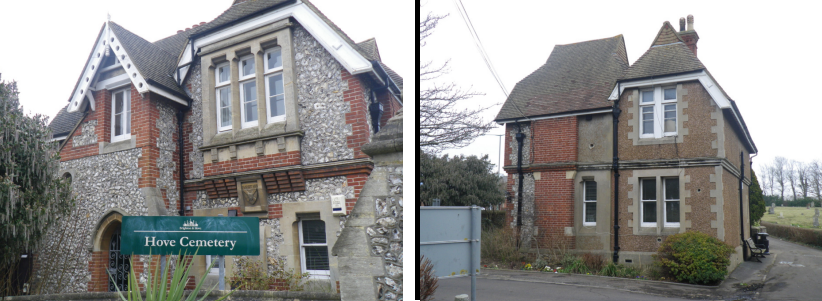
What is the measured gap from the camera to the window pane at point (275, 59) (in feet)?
13.4

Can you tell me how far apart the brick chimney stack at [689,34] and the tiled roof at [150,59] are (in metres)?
4.01

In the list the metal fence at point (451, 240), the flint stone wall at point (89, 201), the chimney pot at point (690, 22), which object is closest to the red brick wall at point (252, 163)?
the flint stone wall at point (89, 201)

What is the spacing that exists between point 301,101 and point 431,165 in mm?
1373

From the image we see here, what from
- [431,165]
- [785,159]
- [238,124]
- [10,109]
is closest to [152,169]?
[238,124]

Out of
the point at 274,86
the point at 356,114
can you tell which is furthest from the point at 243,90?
the point at 356,114

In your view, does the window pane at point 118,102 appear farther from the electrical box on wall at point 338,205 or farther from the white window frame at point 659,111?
the white window frame at point 659,111

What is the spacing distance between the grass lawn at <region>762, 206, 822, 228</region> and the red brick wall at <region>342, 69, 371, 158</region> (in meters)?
3.17

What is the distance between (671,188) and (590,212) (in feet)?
2.11

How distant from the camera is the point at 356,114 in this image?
3.98 meters

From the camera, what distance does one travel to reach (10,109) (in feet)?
13.7

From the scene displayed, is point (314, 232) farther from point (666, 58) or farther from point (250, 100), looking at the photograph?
point (666, 58)

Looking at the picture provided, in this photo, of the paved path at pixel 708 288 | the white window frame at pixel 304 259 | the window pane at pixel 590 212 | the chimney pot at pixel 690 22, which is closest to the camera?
the paved path at pixel 708 288

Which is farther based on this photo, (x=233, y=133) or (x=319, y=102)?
(x=233, y=133)

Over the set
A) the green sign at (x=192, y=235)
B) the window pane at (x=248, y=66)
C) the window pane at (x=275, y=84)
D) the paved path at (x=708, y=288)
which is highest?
the window pane at (x=248, y=66)
